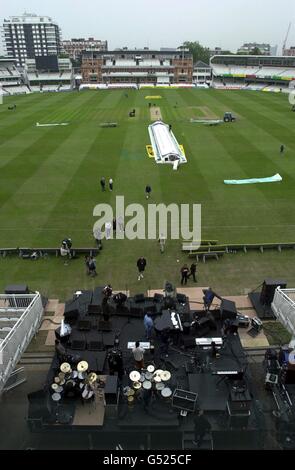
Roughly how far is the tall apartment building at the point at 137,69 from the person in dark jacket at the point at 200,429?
12551cm

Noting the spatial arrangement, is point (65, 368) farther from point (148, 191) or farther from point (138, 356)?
point (148, 191)

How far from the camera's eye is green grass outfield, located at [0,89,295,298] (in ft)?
62.7

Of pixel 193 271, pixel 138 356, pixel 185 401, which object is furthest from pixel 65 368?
pixel 193 271

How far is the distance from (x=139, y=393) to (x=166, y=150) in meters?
29.9

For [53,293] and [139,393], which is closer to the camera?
[139,393]

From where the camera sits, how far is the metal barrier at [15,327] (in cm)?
1065

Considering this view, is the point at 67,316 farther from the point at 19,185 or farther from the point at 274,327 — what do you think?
the point at 19,185


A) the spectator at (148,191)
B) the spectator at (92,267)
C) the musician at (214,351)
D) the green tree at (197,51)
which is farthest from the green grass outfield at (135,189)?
the green tree at (197,51)

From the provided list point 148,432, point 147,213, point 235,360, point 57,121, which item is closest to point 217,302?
point 235,360

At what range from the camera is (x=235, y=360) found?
11.9 m

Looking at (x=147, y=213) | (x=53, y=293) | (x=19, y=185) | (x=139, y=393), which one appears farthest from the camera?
(x=19, y=185)

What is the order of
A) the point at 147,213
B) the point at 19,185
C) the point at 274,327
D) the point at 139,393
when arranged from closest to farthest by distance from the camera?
the point at 139,393, the point at 274,327, the point at 147,213, the point at 19,185

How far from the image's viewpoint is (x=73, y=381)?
10.7 meters

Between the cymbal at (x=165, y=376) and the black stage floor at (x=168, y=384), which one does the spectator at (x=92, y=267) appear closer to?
the black stage floor at (x=168, y=384)
